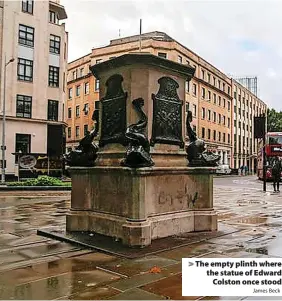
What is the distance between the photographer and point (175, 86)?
329 inches

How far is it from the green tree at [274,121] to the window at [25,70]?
6076 cm

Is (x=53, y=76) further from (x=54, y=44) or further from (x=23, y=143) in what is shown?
(x=23, y=143)

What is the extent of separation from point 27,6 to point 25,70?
6661mm

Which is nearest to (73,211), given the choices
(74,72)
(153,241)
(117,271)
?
(153,241)

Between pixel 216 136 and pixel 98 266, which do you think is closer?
pixel 98 266

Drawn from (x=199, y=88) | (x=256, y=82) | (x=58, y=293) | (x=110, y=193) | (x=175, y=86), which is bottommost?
(x=58, y=293)

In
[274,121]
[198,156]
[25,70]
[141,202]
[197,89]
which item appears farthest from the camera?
[274,121]

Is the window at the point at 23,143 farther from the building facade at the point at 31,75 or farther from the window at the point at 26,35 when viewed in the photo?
the window at the point at 26,35

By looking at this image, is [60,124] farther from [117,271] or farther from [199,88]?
[117,271]

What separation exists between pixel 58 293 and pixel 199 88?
60991 mm

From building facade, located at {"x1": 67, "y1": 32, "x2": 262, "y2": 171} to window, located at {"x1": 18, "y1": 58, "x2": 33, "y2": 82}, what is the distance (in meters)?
13.1

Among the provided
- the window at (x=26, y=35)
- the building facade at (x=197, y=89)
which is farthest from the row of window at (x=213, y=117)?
the window at (x=26, y=35)
